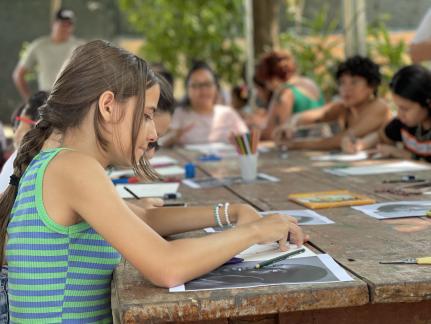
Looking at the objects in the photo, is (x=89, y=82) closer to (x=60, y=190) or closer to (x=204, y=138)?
(x=60, y=190)

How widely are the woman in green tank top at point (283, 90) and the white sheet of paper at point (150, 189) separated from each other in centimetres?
259

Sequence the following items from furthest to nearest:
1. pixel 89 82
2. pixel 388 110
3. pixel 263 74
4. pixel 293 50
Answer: pixel 293 50, pixel 263 74, pixel 388 110, pixel 89 82

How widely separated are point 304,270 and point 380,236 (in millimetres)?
390

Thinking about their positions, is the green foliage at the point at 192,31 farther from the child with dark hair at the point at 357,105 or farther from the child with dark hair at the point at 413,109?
the child with dark hair at the point at 413,109

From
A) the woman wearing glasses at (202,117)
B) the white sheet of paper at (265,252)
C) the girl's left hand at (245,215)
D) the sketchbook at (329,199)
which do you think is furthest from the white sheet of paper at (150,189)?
the woman wearing glasses at (202,117)

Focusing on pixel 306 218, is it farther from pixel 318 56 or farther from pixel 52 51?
pixel 318 56

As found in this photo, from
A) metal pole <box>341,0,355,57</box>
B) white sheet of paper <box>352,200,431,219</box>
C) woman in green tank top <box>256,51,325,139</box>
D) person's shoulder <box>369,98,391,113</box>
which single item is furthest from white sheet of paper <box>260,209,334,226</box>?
metal pole <box>341,0,355,57</box>

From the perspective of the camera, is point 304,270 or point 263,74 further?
point 263,74

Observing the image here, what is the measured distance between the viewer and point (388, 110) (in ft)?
15.1

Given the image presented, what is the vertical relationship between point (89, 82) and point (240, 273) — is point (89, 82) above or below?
above

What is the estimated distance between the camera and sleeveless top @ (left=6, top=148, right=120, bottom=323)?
1645 mm

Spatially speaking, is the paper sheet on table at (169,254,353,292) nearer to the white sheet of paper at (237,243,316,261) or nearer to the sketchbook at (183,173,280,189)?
the white sheet of paper at (237,243,316,261)

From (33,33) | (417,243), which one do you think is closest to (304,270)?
(417,243)

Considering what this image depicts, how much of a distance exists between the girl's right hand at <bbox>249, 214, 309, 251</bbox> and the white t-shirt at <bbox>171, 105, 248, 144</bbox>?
11.7 ft
